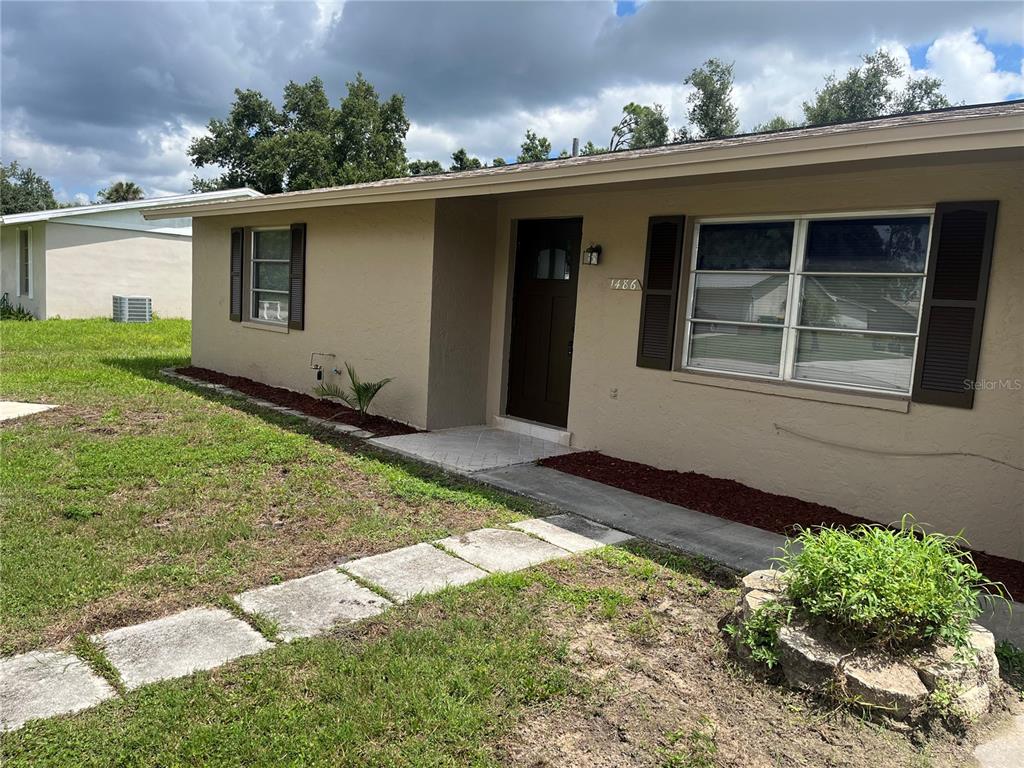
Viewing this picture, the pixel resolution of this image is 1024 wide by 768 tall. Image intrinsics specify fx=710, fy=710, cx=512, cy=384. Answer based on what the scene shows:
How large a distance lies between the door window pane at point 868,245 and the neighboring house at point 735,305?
0.01 m

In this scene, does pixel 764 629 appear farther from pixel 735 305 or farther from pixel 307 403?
pixel 307 403

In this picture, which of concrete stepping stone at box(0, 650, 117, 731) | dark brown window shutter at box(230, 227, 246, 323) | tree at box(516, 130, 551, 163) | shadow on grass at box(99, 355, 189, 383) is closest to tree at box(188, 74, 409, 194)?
tree at box(516, 130, 551, 163)

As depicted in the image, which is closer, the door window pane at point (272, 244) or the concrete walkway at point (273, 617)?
the concrete walkway at point (273, 617)

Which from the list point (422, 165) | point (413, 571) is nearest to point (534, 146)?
point (422, 165)

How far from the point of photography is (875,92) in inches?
Result: 1152

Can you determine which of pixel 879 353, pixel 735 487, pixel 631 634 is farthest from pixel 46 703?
pixel 879 353

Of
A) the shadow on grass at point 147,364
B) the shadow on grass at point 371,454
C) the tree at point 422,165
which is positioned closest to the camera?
the shadow on grass at point 371,454

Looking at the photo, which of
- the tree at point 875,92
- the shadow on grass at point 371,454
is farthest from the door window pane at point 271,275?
the tree at point 875,92

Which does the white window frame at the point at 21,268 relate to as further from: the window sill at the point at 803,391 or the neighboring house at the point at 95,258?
the window sill at the point at 803,391

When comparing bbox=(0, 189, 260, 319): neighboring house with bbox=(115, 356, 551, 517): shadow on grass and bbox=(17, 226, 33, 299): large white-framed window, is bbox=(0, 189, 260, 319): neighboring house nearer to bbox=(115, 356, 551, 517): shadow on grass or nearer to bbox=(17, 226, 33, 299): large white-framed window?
bbox=(17, 226, 33, 299): large white-framed window

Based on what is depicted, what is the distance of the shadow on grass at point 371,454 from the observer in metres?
5.13

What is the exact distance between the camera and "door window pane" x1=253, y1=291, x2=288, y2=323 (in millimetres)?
9695

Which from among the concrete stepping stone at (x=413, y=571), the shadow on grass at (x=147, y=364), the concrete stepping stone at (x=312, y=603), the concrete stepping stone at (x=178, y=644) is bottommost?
the concrete stepping stone at (x=178, y=644)

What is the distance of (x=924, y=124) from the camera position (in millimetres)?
3594
